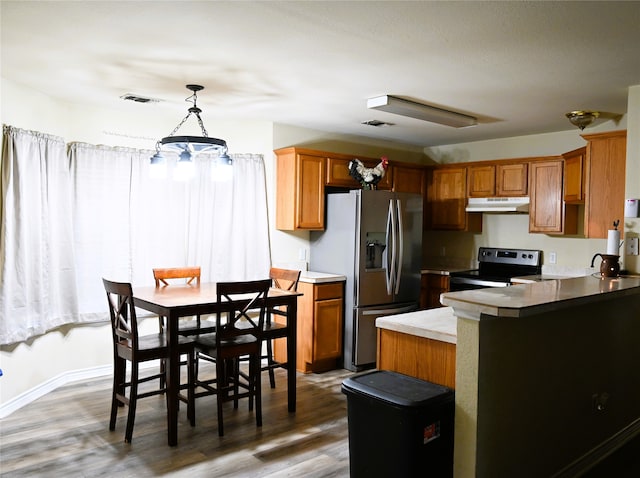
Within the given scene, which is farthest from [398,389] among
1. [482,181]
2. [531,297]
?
[482,181]

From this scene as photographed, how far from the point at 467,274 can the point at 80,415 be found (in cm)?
378

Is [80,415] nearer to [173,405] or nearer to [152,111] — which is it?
[173,405]

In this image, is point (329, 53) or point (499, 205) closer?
point (329, 53)

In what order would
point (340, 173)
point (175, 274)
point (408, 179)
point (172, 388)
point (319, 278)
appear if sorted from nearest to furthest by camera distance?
point (172, 388), point (175, 274), point (319, 278), point (340, 173), point (408, 179)

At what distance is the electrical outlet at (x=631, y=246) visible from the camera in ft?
11.4

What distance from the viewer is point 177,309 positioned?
3.11m

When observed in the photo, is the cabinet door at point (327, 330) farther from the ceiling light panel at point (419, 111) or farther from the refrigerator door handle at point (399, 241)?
the ceiling light panel at point (419, 111)

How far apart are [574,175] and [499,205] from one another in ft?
2.80

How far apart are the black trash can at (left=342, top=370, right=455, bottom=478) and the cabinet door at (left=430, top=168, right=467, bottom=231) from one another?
3.70m

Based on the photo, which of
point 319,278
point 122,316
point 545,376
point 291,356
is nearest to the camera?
point 545,376

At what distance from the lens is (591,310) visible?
2852 millimetres

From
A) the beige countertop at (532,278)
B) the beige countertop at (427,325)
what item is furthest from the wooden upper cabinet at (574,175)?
the beige countertop at (427,325)

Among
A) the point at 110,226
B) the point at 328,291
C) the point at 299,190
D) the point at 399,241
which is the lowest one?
the point at 328,291

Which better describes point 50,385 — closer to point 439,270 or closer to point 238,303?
point 238,303
